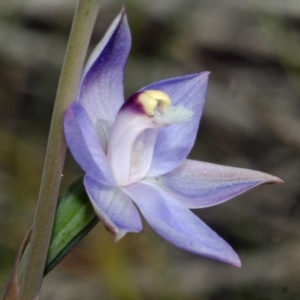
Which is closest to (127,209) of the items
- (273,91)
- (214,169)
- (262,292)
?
(214,169)

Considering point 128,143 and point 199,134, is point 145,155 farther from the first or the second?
point 199,134

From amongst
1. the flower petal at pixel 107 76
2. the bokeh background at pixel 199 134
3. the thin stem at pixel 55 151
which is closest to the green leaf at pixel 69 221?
the thin stem at pixel 55 151

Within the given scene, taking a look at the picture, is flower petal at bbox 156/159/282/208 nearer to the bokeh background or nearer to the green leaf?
the green leaf

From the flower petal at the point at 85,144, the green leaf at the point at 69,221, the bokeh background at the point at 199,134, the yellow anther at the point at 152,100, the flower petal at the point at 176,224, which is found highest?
the yellow anther at the point at 152,100

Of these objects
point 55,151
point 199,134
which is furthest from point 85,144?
point 199,134

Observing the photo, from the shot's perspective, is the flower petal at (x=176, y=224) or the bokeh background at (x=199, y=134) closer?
the flower petal at (x=176, y=224)

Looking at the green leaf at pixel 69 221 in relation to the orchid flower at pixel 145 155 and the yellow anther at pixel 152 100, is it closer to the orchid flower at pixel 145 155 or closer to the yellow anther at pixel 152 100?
the orchid flower at pixel 145 155

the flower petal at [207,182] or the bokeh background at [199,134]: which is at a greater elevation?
the flower petal at [207,182]

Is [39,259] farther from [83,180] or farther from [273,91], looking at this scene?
[273,91]
